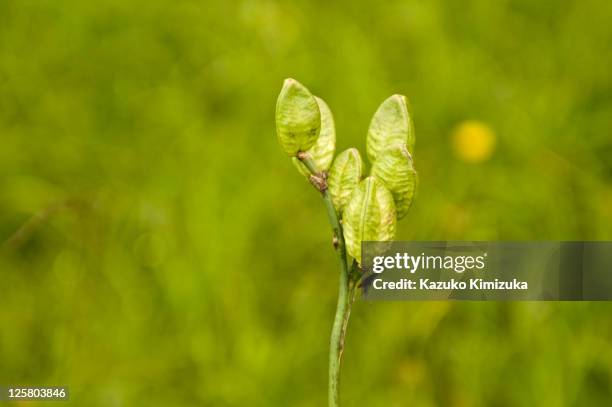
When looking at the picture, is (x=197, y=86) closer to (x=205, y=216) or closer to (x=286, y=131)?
(x=205, y=216)

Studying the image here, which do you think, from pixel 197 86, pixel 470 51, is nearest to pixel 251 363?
pixel 197 86

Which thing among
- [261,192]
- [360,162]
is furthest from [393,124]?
[261,192]

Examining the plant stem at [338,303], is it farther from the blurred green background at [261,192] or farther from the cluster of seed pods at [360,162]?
the blurred green background at [261,192]

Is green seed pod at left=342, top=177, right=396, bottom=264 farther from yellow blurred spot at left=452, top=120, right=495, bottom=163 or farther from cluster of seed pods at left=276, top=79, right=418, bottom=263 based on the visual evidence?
yellow blurred spot at left=452, top=120, right=495, bottom=163

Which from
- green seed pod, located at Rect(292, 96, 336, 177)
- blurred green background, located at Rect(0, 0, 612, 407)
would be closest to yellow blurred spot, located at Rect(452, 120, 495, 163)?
blurred green background, located at Rect(0, 0, 612, 407)

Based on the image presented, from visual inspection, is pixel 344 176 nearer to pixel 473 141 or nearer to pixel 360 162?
pixel 360 162

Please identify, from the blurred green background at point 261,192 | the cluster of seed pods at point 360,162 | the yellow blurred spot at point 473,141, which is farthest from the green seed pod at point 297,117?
the yellow blurred spot at point 473,141
